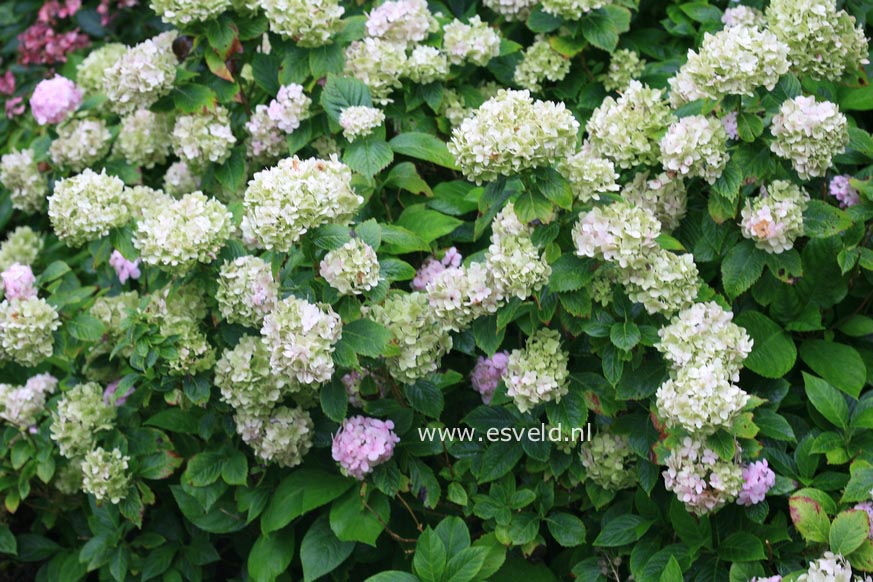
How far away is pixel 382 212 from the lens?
3189 millimetres

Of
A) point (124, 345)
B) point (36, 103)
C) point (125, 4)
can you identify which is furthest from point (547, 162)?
point (125, 4)

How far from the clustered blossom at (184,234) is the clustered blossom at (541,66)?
1.21 m

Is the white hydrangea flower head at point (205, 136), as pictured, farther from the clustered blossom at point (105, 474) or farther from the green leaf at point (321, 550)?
the green leaf at point (321, 550)

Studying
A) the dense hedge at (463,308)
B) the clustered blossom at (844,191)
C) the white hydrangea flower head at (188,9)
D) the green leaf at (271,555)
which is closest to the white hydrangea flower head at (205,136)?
the dense hedge at (463,308)

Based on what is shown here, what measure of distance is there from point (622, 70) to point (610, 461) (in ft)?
4.78

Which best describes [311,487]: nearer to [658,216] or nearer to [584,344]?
[584,344]

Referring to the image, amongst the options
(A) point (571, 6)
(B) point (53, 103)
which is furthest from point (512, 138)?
(B) point (53, 103)

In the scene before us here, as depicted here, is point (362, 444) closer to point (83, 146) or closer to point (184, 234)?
point (184, 234)

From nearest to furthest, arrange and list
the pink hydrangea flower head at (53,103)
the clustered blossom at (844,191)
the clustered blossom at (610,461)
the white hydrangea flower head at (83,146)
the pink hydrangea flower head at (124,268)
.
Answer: the clustered blossom at (610,461) < the clustered blossom at (844,191) < the pink hydrangea flower head at (124,268) < the white hydrangea flower head at (83,146) < the pink hydrangea flower head at (53,103)

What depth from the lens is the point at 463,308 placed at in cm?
246

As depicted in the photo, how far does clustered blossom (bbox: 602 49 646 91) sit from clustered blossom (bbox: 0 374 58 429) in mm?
2231

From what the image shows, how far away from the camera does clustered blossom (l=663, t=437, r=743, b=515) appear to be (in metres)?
2.28

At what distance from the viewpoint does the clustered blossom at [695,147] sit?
244 cm

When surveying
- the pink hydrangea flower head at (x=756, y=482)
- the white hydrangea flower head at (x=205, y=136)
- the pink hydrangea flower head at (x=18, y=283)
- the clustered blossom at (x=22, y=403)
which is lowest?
the clustered blossom at (x=22, y=403)
